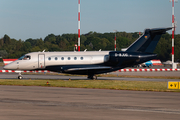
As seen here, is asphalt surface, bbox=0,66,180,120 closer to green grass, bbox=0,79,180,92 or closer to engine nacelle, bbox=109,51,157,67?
green grass, bbox=0,79,180,92

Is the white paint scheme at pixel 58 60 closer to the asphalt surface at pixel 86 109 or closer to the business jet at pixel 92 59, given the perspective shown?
the business jet at pixel 92 59

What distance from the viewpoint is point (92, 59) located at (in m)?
35.4

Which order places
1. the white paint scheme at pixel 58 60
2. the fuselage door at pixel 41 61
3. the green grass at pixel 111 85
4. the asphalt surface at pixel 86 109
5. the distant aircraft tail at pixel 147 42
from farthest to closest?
the distant aircraft tail at pixel 147 42
the fuselage door at pixel 41 61
the white paint scheme at pixel 58 60
the green grass at pixel 111 85
the asphalt surface at pixel 86 109

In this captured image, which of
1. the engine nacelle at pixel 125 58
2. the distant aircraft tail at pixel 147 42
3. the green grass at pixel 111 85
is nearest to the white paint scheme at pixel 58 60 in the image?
the engine nacelle at pixel 125 58

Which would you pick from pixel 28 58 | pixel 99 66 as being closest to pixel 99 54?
pixel 99 66

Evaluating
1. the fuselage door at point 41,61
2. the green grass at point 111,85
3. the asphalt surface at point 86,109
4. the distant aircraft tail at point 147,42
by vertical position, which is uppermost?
the distant aircraft tail at point 147,42

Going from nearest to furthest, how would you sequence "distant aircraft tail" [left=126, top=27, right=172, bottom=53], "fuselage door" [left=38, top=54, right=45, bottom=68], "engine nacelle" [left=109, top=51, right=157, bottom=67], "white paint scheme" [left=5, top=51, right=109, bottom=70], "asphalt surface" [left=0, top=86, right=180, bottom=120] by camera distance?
"asphalt surface" [left=0, top=86, right=180, bottom=120], "engine nacelle" [left=109, top=51, right=157, bottom=67], "white paint scheme" [left=5, top=51, right=109, bottom=70], "fuselage door" [left=38, top=54, right=45, bottom=68], "distant aircraft tail" [left=126, top=27, right=172, bottom=53]

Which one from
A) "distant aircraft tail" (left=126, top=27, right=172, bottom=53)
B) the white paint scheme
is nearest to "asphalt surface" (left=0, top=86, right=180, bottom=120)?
the white paint scheme

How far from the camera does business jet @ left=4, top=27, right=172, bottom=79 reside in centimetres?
3509

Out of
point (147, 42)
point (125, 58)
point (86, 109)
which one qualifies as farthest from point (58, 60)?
point (86, 109)

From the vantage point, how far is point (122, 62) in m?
35.2

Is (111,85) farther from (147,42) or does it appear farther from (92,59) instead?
(147,42)

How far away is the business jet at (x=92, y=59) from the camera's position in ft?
115

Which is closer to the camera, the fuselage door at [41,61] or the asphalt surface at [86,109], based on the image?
the asphalt surface at [86,109]
